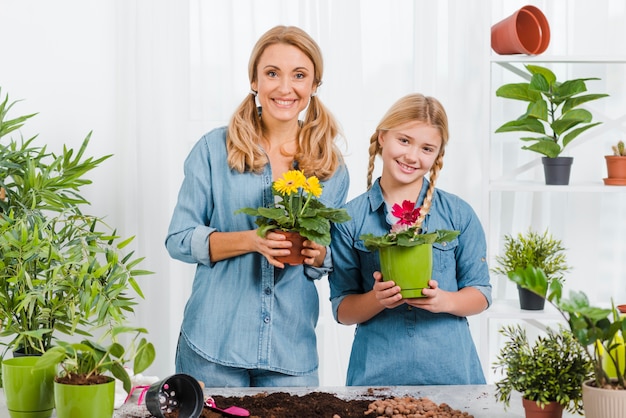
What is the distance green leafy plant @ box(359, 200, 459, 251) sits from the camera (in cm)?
184

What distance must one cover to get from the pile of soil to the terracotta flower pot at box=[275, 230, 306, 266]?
41 centimetres

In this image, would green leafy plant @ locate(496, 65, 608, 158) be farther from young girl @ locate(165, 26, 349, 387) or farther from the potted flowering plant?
the potted flowering plant

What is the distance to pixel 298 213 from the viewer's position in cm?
202

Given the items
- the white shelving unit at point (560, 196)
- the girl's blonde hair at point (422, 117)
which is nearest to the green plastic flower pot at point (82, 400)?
the girl's blonde hair at point (422, 117)

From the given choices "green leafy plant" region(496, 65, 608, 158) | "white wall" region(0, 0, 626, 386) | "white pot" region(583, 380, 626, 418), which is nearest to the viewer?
"white pot" region(583, 380, 626, 418)

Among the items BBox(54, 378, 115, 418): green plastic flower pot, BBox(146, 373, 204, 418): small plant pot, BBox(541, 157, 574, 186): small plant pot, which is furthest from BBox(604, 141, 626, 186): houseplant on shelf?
BBox(54, 378, 115, 418): green plastic flower pot

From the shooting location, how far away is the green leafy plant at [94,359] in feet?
5.07

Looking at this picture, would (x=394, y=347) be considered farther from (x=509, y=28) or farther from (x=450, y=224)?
(x=509, y=28)

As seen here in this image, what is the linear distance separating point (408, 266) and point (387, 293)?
10 cm

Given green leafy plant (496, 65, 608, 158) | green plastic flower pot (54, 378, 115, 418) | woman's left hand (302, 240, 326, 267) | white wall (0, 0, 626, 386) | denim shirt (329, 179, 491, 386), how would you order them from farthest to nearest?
white wall (0, 0, 626, 386), green leafy plant (496, 65, 608, 158), denim shirt (329, 179, 491, 386), woman's left hand (302, 240, 326, 267), green plastic flower pot (54, 378, 115, 418)

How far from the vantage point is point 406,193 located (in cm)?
228

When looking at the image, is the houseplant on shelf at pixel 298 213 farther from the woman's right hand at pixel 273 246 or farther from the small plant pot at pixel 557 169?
the small plant pot at pixel 557 169

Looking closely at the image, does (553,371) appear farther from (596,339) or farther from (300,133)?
(300,133)

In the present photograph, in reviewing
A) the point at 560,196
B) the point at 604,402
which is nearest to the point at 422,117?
the point at 604,402
